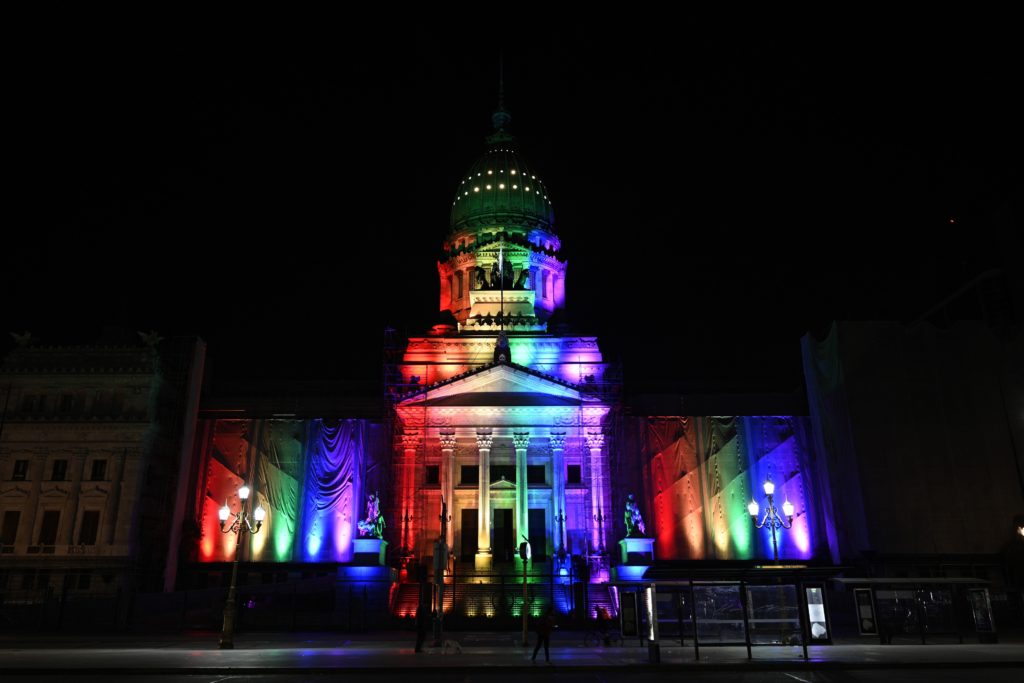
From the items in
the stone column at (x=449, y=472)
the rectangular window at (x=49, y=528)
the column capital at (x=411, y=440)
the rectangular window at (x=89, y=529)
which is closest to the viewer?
the rectangular window at (x=89, y=529)

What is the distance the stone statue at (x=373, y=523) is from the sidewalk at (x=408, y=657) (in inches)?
499

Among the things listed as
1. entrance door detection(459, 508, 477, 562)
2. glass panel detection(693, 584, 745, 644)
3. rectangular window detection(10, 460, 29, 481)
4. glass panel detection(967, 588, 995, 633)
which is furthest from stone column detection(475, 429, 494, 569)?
rectangular window detection(10, 460, 29, 481)

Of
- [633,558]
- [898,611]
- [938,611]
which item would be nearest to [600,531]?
[633,558]

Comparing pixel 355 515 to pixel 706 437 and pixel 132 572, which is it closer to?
pixel 132 572

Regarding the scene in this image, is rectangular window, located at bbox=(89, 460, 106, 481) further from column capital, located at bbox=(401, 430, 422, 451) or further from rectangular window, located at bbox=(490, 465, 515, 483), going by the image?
rectangular window, located at bbox=(490, 465, 515, 483)

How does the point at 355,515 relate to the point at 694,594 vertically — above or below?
above

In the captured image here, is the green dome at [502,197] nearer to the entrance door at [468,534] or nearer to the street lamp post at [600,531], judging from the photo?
the entrance door at [468,534]

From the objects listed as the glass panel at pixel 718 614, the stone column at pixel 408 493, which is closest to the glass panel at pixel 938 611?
the glass panel at pixel 718 614

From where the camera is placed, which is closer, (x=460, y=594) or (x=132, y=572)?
(x=460, y=594)

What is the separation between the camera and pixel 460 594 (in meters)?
37.1

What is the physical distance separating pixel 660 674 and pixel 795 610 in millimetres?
5461

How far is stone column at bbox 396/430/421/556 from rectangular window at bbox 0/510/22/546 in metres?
20.6

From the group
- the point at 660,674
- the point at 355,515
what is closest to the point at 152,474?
the point at 355,515

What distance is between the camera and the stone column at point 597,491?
4434cm
